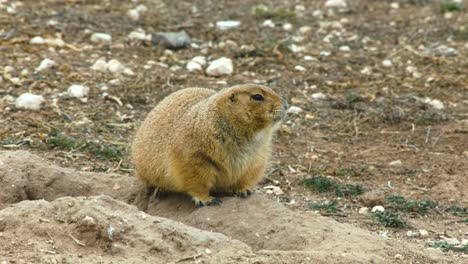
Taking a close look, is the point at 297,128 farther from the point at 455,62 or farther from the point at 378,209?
the point at 455,62

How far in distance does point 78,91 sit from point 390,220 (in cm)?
394

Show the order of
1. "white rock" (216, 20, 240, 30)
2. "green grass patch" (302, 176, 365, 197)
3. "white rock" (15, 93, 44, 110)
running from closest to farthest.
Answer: "green grass patch" (302, 176, 365, 197) < "white rock" (15, 93, 44, 110) < "white rock" (216, 20, 240, 30)

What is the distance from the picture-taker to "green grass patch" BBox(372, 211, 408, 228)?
598 centimetres

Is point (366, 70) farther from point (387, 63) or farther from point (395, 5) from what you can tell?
point (395, 5)

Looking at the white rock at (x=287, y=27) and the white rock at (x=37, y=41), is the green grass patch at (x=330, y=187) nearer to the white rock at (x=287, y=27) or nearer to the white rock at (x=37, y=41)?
the white rock at (x=37, y=41)

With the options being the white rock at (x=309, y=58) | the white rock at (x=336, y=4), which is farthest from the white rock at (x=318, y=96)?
the white rock at (x=336, y=4)

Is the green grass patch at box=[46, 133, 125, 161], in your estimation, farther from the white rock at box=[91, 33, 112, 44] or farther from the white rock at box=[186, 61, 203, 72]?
the white rock at box=[91, 33, 112, 44]

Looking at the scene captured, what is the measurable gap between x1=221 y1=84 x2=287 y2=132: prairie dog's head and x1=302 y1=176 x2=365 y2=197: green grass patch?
124cm

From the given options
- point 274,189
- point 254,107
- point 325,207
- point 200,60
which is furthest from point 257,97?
point 200,60

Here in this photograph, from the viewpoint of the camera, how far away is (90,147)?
732 cm

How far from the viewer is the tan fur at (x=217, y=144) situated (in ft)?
18.5

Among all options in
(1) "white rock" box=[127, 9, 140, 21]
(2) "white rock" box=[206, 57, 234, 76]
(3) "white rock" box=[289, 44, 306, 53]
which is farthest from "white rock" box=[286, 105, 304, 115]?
(1) "white rock" box=[127, 9, 140, 21]

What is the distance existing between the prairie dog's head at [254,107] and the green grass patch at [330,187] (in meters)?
1.24

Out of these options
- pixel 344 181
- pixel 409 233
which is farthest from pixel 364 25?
pixel 409 233
